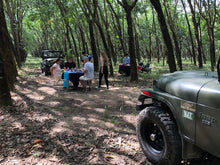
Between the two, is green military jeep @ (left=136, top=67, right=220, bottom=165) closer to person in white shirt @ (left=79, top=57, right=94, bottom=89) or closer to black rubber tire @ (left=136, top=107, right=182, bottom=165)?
black rubber tire @ (left=136, top=107, right=182, bottom=165)

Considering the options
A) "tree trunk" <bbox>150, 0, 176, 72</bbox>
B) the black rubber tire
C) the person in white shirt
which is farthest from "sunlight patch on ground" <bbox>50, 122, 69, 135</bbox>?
"tree trunk" <bbox>150, 0, 176, 72</bbox>

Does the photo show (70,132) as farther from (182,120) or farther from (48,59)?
(48,59)

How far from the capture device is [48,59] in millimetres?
14742

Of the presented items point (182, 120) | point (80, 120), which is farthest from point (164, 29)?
point (182, 120)

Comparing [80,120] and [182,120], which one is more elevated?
[182,120]

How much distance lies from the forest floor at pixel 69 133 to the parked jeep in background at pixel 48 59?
26.8 feet

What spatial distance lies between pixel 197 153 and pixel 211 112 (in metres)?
0.74

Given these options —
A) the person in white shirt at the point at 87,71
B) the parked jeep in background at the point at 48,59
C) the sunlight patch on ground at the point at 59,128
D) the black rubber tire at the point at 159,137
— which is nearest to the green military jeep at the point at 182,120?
the black rubber tire at the point at 159,137

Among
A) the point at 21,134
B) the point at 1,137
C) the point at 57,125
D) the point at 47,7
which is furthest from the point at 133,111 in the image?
the point at 47,7

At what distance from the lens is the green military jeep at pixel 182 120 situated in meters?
1.92

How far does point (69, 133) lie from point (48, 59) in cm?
1167

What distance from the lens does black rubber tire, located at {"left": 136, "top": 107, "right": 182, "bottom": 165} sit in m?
2.42

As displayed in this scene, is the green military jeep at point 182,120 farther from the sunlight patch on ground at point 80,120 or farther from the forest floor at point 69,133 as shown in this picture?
the sunlight patch on ground at point 80,120

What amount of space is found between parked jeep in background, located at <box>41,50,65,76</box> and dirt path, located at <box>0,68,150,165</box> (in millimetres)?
8164
